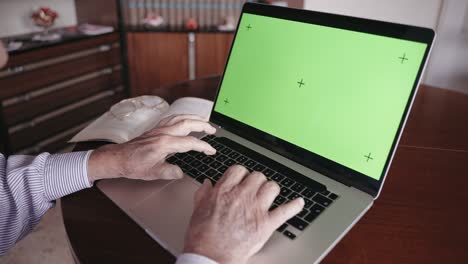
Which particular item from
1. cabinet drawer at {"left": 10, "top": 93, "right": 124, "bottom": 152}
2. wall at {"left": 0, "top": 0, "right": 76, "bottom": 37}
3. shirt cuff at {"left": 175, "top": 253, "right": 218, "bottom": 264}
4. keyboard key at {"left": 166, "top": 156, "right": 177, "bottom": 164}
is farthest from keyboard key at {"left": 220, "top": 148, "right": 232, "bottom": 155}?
wall at {"left": 0, "top": 0, "right": 76, "bottom": 37}

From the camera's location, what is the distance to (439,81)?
8.90 feet

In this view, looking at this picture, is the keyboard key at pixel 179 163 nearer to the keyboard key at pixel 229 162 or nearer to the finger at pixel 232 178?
the keyboard key at pixel 229 162

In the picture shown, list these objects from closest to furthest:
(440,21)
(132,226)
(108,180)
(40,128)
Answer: (132,226) → (108,180) → (40,128) → (440,21)

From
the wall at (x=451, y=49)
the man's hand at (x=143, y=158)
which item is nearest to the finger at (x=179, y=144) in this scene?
the man's hand at (x=143, y=158)

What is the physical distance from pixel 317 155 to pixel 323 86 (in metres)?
0.15

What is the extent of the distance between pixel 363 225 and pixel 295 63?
373 millimetres

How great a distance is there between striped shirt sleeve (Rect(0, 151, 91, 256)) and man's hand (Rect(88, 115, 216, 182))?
0.03 meters

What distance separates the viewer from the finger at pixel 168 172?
774 millimetres

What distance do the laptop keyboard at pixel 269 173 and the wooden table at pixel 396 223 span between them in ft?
0.24

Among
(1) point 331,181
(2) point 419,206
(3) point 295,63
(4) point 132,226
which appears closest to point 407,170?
(2) point 419,206

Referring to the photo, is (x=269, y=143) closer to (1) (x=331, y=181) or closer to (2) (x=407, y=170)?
(1) (x=331, y=181)

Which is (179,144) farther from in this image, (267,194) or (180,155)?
(267,194)

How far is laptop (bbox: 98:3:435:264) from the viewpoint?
2.16 feet

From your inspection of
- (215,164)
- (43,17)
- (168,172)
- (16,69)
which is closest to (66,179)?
(168,172)
